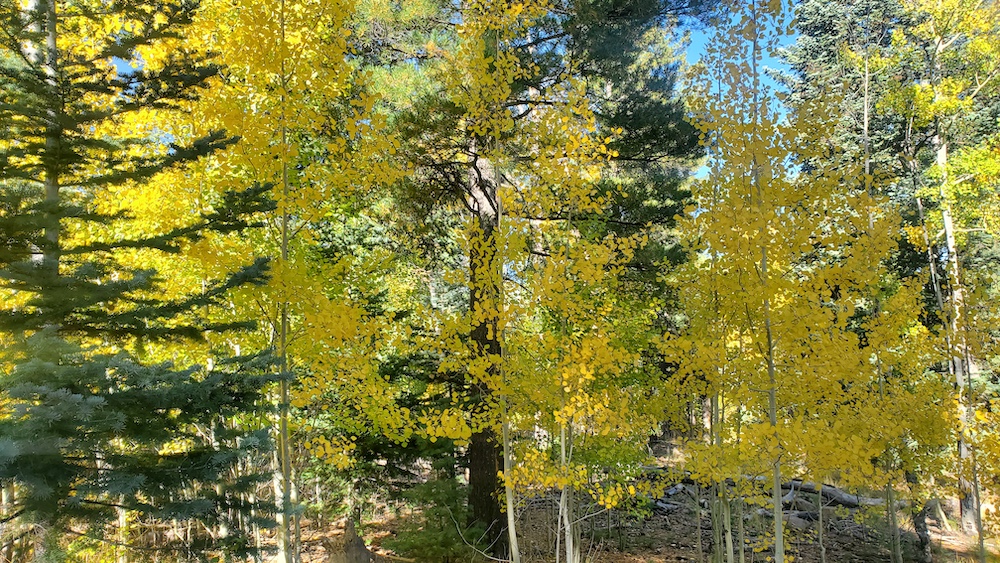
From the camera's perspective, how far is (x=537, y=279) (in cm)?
404

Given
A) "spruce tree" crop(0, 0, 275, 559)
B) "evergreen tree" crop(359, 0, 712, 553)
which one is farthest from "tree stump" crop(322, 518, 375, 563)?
"spruce tree" crop(0, 0, 275, 559)

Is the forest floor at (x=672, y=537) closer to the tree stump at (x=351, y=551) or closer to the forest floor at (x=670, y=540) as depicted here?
the forest floor at (x=670, y=540)

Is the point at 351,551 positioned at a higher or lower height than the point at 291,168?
lower

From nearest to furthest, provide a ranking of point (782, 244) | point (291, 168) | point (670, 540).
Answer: point (782, 244), point (291, 168), point (670, 540)

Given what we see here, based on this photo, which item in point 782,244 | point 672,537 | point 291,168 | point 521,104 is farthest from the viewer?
point 672,537

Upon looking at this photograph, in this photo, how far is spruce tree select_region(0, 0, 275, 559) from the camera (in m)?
3.14

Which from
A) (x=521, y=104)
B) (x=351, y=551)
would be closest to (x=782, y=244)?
(x=521, y=104)

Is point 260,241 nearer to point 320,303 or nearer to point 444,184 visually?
point 320,303

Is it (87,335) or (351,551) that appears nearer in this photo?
(87,335)

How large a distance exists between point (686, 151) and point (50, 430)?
6.47m

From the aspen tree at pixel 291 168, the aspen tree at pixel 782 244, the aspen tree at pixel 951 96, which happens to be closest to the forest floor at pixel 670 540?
the aspen tree at pixel 951 96

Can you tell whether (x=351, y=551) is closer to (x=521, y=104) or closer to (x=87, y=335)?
(x=87, y=335)

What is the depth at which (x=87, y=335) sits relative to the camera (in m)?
4.13

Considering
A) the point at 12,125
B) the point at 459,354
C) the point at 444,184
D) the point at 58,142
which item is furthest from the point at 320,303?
the point at 444,184
